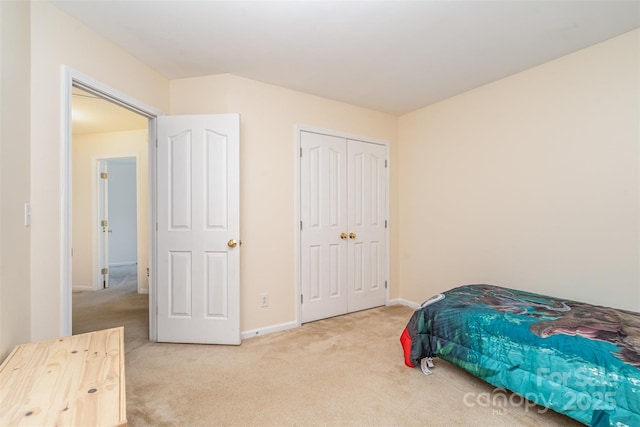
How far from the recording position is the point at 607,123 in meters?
2.19

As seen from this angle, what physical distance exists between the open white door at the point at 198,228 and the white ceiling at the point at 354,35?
1.79ft

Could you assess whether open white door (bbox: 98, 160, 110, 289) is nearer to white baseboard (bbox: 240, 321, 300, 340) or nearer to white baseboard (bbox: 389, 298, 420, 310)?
white baseboard (bbox: 240, 321, 300, 340)

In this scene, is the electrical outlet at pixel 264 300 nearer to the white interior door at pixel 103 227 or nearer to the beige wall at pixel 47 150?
the beige wall at pixel 47 150

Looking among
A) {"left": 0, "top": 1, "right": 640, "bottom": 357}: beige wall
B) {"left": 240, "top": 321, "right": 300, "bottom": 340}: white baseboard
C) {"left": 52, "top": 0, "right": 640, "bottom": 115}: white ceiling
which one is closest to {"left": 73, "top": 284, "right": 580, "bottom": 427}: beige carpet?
{"left": 240, "top": 321, "right": 300, "bottom": 340}: white baseboard

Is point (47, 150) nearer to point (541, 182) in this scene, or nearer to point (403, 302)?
point (541, 182)

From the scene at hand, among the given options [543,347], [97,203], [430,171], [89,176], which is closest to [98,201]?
[97,203]

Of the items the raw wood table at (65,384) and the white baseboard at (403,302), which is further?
the white baseboard at (403,302)

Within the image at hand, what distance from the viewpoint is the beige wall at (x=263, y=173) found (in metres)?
2.83

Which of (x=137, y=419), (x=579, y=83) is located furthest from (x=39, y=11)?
(x=579, y=83)

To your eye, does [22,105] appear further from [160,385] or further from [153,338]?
[153,338]

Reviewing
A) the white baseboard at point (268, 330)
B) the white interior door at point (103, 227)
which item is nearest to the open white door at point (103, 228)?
the white interior door at point (103, 227)

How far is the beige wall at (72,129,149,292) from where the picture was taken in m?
4.70

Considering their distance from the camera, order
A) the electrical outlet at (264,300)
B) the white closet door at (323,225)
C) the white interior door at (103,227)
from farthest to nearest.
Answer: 1. the white interior door at (103,227)
2. the white closet door at (323,225)
3. the electrical outlet at (264,300)

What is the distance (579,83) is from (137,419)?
12.4ft
